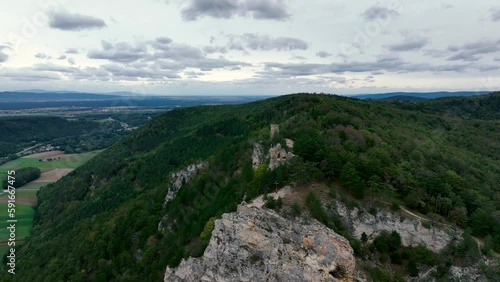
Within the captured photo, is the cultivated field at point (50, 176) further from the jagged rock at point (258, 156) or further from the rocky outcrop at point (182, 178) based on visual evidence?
the jagged rock at point (258, 156)

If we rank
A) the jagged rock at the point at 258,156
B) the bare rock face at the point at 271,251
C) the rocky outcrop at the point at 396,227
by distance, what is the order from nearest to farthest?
the bare rock face at the point at 271,251 < the rocky outcrop at the point at 396,227 < the jagged rock at the point at 258,156

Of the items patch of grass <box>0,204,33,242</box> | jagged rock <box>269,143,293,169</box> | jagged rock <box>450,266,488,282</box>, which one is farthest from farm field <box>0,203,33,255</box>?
jagged rock <box>450,266,488,282</box>

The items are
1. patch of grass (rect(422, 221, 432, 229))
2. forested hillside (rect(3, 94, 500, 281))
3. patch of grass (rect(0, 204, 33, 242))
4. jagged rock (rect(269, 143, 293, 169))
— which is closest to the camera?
patch of grass (rect(422, 221, 432, 229))

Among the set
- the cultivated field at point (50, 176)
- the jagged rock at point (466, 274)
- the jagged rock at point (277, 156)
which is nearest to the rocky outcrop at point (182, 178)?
the jagged rock at point (277, 156)

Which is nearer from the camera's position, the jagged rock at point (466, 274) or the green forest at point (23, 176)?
the jagged rock at point (466, 274)

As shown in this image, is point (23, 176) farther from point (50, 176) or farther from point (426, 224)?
point (426, 224)

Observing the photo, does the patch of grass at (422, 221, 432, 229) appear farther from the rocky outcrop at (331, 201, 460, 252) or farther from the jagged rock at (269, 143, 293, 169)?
the jagged rock at (269, 143, 293, 169)
